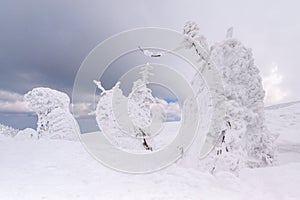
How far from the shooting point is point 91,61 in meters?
8.67

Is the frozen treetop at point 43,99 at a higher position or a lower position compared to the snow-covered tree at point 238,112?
higher

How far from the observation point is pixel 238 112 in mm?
8031

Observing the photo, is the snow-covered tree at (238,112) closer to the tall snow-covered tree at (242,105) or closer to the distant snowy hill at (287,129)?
the tall snow-covered tree at (242,105)

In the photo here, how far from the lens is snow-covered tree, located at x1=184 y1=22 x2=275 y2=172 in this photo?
7.96m

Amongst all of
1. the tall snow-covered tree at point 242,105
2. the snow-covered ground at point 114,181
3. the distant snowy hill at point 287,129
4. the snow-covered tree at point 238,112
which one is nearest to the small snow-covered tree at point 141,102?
the snow-covered ground at point 114,181

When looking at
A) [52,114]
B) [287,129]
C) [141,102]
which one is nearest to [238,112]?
[141,102]

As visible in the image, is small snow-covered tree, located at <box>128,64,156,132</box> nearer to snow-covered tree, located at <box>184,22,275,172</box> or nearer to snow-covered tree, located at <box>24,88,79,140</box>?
A: snow-covered tree, located at <box>24,88,79,140</box>

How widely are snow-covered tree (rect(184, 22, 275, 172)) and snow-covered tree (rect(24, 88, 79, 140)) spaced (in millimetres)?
11249

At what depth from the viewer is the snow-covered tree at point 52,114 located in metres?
15.7

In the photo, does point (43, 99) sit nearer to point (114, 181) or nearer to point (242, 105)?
point (114, 181)

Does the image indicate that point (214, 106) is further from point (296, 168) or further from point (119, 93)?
point (119, 93)

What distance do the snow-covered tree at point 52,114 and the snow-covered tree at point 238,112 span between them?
36.9 feet

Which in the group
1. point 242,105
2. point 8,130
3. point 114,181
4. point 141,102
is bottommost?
point 114,181

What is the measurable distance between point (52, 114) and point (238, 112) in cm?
1324
